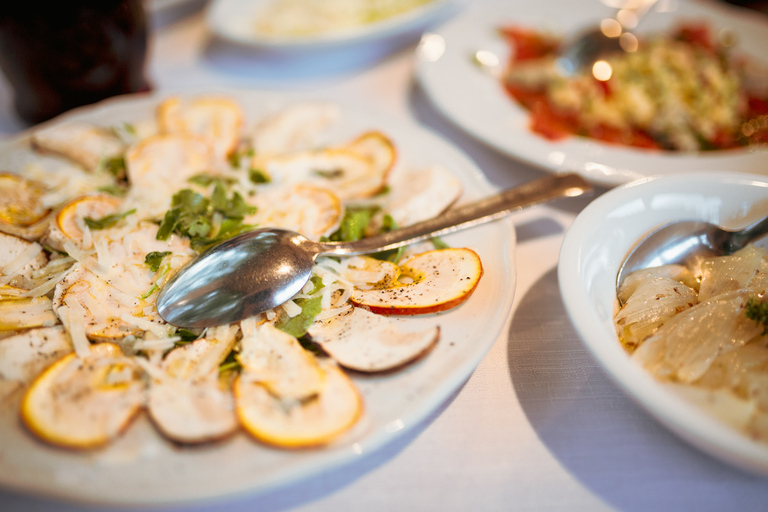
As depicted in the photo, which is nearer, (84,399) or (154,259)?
(84,399)

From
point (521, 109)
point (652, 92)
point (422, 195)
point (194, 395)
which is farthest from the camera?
point (652, 92)

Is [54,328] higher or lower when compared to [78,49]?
lower

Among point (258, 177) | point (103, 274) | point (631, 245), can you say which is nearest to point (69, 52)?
point (258, 177)

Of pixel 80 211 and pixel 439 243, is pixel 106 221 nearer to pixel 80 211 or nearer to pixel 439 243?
pixel 80 211

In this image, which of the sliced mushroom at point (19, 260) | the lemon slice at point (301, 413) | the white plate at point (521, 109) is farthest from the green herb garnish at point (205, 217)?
the white plate at point (521, 109)

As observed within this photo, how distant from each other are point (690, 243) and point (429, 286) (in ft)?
3.04

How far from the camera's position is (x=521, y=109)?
8.20ft

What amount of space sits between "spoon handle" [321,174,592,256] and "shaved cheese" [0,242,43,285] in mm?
973

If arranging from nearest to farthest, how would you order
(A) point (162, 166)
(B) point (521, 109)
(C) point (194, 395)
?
(C) point (194, 395) → (A) point (162, 166) → (B) point (521, 109)

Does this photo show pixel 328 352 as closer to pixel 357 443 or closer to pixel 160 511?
pixel 357 443

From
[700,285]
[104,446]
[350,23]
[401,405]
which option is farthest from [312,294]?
[350,23]

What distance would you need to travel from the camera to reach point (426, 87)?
252 centimetres

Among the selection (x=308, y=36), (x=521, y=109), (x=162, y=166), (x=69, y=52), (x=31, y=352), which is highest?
(x=69, y=52)

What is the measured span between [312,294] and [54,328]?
2.40ft
